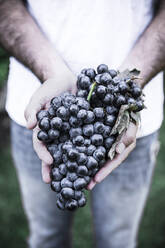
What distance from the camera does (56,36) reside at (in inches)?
52.3

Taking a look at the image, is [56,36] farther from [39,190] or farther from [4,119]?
[4,119]

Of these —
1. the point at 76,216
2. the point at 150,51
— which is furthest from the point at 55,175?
the point at 76,216

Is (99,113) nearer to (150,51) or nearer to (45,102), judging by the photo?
(45,102)

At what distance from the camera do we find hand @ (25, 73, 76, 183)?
109 centimetres

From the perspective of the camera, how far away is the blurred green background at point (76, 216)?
247 centimetres

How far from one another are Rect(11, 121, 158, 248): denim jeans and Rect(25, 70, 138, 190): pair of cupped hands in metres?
0.36

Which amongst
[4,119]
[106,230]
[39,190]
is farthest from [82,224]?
[4,119]

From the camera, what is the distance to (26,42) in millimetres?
1390

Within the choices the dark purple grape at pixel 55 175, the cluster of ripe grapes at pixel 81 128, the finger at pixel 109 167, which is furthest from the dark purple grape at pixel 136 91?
the dark purple grape at pixel 55 175

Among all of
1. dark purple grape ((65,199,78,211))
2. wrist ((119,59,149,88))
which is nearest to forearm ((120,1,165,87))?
wrist ((119,59,149,88))

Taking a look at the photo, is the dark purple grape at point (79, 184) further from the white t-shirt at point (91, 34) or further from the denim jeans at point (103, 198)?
the denim jeans at point (103, 198)

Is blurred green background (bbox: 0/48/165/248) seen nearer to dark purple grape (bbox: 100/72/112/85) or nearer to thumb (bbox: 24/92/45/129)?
thumb (bbox: 24/92/45/129)

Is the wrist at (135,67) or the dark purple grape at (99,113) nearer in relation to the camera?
the dark purple grape at (99,113)

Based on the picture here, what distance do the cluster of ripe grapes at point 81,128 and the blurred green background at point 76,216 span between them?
1176 millimetres
